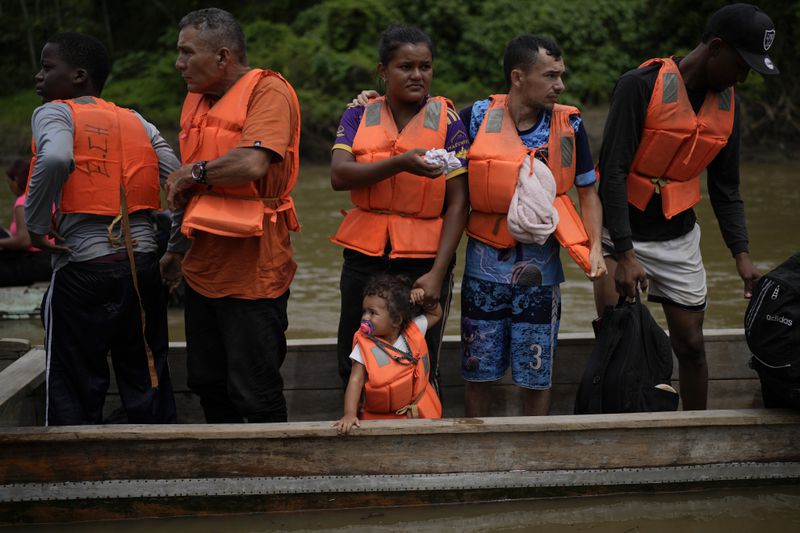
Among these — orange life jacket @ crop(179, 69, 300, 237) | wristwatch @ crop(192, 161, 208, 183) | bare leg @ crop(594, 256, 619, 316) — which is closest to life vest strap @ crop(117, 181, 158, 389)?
orange life jacket @ crop(179, 69, 300, 237)

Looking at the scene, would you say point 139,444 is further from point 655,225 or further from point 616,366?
point 655,225

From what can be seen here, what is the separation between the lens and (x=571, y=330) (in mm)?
6996

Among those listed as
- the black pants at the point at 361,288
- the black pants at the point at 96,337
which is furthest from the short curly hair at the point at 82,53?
the black pants at the point at 361,288

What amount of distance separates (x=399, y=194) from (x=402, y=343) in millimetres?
608

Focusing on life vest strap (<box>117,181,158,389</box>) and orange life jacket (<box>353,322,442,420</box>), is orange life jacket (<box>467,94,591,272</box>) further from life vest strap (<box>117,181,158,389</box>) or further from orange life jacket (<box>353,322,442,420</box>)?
life vest strap (<box>117,181,158,389</box>)

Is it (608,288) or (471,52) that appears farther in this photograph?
(471,52)

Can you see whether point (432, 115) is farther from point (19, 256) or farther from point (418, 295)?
point (19, 256)

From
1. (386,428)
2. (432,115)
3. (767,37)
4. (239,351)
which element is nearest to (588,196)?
(432,115)

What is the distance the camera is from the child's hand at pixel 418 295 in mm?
3777

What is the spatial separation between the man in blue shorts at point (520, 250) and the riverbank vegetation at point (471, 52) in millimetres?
14231

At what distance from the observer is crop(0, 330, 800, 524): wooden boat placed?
11.9ft

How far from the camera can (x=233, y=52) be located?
373cm

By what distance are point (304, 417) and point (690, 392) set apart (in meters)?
1.84

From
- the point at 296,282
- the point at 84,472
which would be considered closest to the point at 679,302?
the point at 84,472
